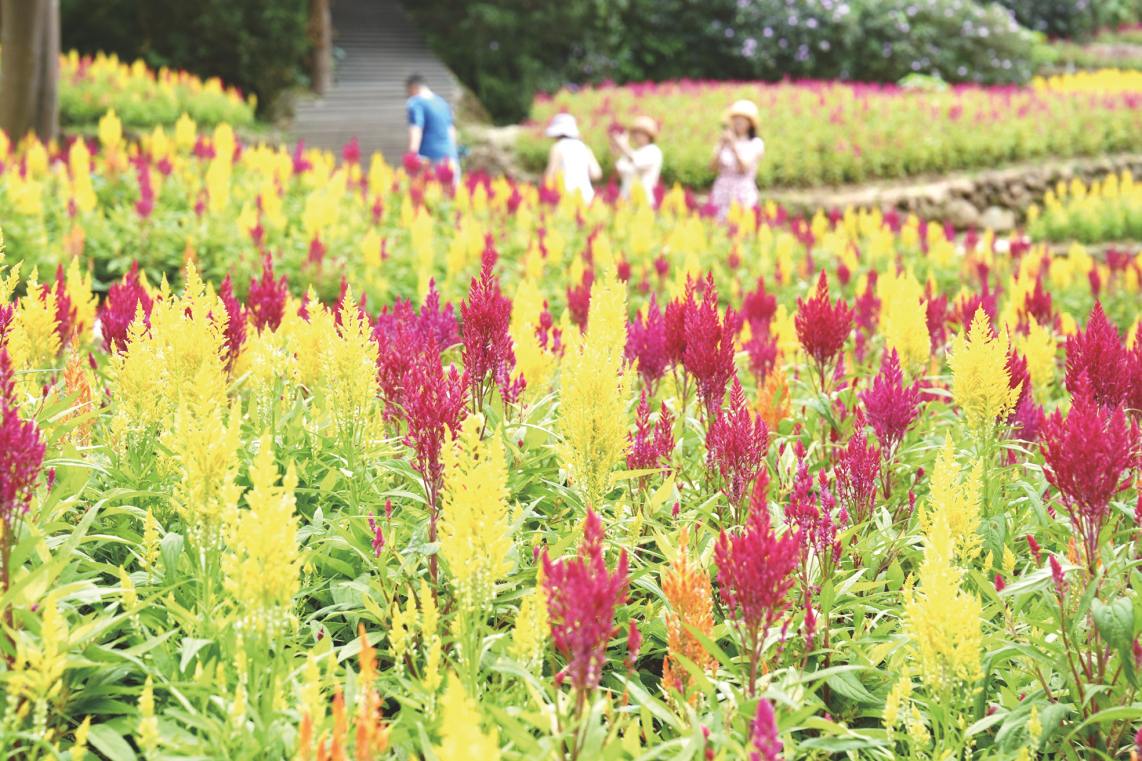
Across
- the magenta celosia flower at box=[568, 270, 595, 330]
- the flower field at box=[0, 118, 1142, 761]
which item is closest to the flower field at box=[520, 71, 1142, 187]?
the magenta celosia flower at box=[568, 270, 595, 330]

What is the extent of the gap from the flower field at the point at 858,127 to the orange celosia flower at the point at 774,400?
11.9 m

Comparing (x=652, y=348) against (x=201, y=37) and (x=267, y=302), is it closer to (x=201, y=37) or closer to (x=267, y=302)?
(x=267, y=302)

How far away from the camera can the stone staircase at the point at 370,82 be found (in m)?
19.9

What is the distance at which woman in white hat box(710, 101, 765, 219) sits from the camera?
11.3 meters

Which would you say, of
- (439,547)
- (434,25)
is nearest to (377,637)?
(439,547)

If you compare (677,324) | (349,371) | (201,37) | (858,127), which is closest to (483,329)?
(349,371)

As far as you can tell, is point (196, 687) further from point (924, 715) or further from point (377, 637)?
point (924, 715)

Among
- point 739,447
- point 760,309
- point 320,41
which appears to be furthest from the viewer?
point 320,41

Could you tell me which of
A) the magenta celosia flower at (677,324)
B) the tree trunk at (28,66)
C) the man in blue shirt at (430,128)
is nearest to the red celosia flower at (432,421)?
the magenta celosia flower at (677,324)

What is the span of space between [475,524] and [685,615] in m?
0.49

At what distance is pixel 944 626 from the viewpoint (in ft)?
5.81

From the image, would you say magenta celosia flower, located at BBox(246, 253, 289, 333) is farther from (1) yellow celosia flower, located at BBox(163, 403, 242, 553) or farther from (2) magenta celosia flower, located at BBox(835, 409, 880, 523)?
(2) magenta celosia flower, located at BBox(835, 409, 880, 523)

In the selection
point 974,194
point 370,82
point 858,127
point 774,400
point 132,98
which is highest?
point 370,82

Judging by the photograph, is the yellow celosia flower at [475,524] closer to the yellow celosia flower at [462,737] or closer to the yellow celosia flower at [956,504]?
the yellow celosia flower at [462,737]
